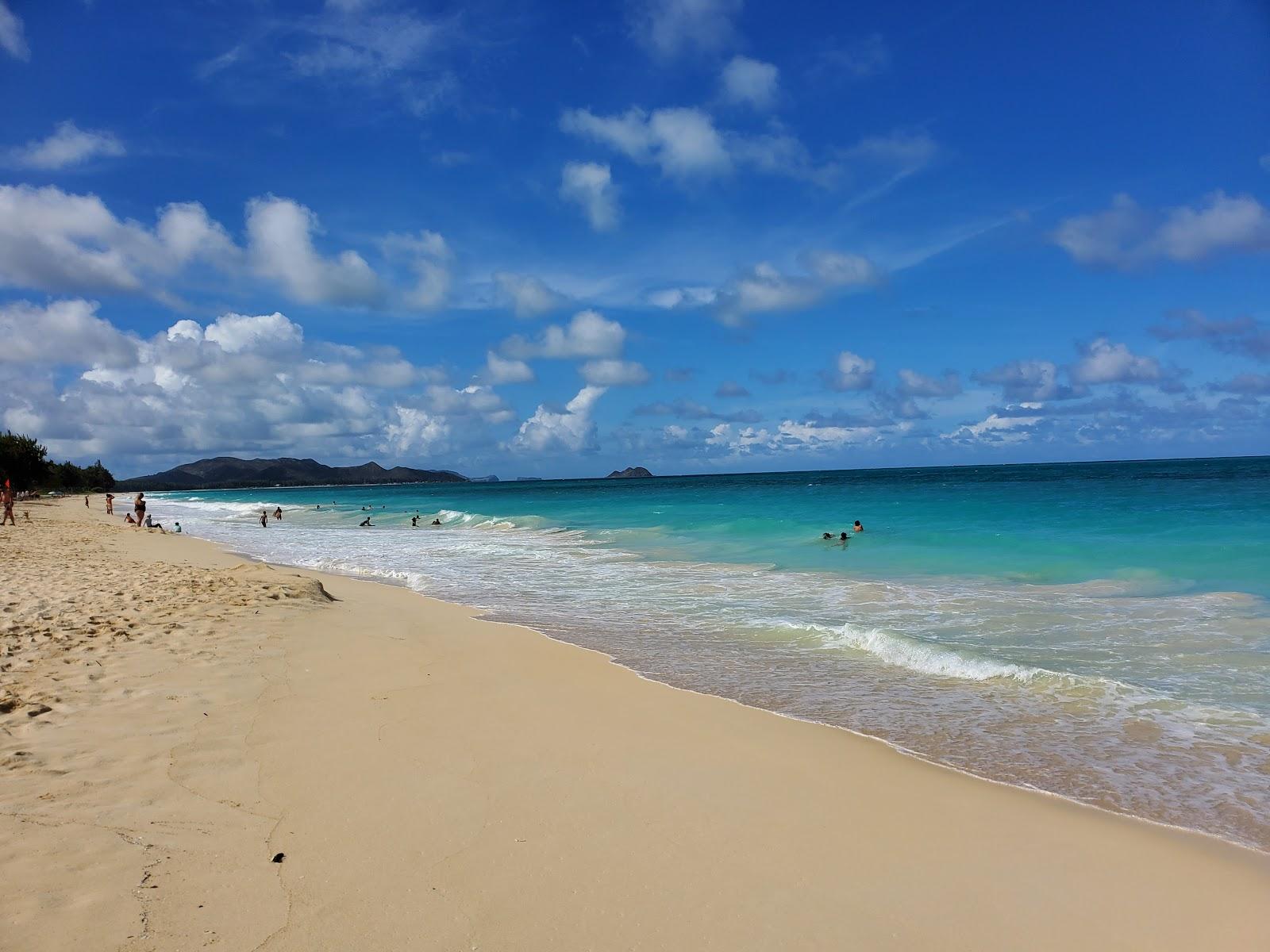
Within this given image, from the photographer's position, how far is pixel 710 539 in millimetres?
24531

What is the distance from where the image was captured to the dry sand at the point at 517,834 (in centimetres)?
309

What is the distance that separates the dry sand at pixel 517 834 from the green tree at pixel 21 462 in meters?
75.7

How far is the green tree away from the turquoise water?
56393 mm

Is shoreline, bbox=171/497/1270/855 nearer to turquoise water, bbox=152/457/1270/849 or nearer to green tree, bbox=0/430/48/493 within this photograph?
turquoise water, bbox=152/457/1270/849

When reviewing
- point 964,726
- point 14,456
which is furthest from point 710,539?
point 14,456

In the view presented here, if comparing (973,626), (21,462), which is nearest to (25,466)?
(21,462)

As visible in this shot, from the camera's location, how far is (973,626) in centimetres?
1016

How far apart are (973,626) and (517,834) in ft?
27.7

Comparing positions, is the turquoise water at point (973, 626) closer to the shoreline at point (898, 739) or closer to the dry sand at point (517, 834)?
the shoreline at point (898, 739)

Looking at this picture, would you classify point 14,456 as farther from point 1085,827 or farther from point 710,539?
point 1085,827

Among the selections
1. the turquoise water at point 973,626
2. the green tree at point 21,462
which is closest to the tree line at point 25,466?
the green tree at point 21,462

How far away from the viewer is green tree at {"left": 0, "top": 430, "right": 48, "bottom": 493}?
63.5 meters

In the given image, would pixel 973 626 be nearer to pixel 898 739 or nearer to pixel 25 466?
pixel 898 739

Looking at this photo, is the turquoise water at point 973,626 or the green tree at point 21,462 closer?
the turquoise water at point 973,626
